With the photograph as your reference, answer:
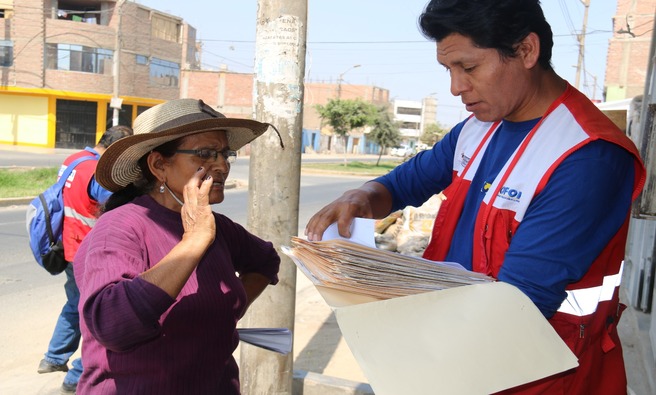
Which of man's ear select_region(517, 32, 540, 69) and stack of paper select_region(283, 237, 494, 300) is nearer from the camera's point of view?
stack of paper select_region(283, 237, 494, 300)

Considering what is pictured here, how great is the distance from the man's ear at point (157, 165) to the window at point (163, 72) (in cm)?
4250

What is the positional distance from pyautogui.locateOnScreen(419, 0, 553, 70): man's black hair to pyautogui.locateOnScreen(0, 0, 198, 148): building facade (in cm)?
3602

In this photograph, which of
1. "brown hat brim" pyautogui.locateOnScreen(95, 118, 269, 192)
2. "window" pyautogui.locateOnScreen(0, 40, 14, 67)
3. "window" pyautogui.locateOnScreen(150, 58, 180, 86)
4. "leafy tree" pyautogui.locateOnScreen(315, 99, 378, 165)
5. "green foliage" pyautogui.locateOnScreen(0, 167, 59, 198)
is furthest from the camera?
"leafy tree" pyautogui.locateOnScreen(315, 99, 378, 165)

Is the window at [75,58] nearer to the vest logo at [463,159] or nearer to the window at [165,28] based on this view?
the window at [165,28]

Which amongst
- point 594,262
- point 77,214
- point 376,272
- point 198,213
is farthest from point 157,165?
point 77,214

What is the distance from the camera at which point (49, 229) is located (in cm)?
469

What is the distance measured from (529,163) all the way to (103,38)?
4071 cm

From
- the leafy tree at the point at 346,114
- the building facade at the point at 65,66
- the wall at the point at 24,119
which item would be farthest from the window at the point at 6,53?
the leafy tree at the point at 346,114

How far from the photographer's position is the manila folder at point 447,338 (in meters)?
1.33

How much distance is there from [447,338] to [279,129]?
86.0 inches

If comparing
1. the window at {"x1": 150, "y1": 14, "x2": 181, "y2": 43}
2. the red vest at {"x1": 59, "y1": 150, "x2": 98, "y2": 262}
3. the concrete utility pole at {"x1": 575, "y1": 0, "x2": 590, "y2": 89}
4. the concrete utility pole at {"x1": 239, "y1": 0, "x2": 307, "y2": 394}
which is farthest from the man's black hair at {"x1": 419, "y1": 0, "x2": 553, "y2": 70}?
the window at {"x1": 150, "y1": 14, "x2": 181, "y2": 43}

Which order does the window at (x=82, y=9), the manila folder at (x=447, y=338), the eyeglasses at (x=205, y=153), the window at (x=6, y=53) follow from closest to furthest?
the manila folder at (x=447, y=338), the eyeglasses at (x=205, y=153), the window at (x=6, y=53), the window at (x=82, y=9)

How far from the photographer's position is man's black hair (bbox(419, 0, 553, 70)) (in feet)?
5.08

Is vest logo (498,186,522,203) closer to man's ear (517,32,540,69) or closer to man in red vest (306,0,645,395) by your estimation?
man in red vest (306,0,645,395)
